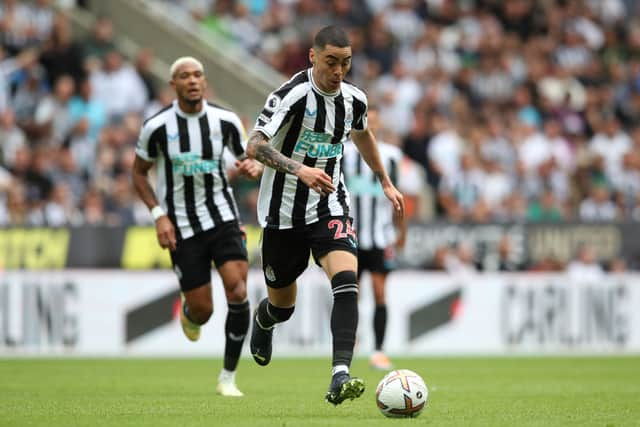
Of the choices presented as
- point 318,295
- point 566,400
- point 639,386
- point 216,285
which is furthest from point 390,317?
point 566,400

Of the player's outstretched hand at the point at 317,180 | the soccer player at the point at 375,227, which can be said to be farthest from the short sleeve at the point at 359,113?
the soccer player at the point at 375,227

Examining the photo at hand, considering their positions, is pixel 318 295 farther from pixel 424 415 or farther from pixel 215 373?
pixel 424 415

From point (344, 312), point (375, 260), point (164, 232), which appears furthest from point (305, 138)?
point (375, 260)

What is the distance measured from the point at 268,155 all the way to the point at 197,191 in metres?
2.25

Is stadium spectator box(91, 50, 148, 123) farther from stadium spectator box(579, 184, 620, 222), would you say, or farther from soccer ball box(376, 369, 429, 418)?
soccer ball box(376, 369, 429, 418)

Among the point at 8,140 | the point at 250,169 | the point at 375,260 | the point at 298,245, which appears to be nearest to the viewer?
the point at 298,245

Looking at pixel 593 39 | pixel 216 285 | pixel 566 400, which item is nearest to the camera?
pixel 566 400

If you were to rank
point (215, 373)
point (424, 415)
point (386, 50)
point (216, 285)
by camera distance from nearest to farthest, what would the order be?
point (424, 415) < point (215, 373) < point (216, 285) < point (386, 50)

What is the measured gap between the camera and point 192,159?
34.0 ft

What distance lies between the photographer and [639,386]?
11.4 metres

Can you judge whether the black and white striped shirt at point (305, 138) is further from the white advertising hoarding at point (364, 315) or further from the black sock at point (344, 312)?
the white advertising hoarding at point (364, 315)

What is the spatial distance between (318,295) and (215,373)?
4235mm

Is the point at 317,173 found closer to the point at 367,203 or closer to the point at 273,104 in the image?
the point at 273,104

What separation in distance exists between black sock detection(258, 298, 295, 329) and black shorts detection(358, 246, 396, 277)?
3927 mm
